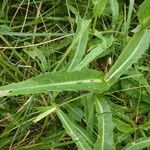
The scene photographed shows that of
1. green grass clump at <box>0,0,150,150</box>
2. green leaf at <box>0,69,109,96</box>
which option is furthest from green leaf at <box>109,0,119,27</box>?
green leaf at <box>0,69,109,96</box>

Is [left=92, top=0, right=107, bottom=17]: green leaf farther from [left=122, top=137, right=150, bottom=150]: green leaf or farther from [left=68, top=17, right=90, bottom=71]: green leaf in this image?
[left=122, top=137, right=150, bottom=150]: green leaf

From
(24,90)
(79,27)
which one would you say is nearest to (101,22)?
(79,27)

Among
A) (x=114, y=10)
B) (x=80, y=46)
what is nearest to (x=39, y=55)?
(x=80, y=46)

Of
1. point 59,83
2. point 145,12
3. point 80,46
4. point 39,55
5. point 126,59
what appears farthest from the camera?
point 39,55

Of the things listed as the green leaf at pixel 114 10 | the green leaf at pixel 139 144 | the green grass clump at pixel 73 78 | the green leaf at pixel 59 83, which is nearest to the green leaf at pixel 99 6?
the green grass clump at pixel 73 78

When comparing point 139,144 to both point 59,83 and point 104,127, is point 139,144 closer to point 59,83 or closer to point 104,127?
point 104,127

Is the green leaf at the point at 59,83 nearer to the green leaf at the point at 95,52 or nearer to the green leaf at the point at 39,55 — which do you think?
the green leaf at the point at 95,52

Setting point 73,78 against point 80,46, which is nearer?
point 73,78

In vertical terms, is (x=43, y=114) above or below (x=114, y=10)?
below

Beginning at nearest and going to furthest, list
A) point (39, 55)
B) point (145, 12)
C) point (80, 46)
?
1. point (145, 12)
2. point (80, 46)
3. point (39, 55)
